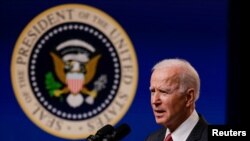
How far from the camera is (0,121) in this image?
3.59m

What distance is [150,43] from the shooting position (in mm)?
3570

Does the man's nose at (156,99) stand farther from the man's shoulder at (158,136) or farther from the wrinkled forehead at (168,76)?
the man's shoulder at (158,136)

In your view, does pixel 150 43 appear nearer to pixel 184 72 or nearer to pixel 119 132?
pixel 184 72

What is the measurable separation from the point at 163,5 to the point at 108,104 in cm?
65

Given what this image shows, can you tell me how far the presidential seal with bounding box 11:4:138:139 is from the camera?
140 inches

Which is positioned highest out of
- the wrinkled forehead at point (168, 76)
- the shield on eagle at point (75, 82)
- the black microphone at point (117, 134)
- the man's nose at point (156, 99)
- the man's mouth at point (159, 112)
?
the shield on eagle at point (75, 82)

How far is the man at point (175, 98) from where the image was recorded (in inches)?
83.2

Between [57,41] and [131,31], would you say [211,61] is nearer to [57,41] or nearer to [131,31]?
[131,31]

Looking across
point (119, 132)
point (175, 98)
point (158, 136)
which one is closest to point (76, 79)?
point (158, 136)

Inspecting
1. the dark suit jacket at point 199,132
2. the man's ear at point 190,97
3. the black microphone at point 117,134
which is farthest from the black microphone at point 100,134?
the man's ear at point 190,97

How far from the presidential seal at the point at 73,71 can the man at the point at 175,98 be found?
142 centimetres

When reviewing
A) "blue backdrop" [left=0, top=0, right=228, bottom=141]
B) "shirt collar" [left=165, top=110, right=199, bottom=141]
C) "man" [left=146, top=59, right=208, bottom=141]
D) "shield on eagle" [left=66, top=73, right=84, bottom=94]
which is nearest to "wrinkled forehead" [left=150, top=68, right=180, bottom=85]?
"man" [left=146, top=59, right=208, bottom=141]

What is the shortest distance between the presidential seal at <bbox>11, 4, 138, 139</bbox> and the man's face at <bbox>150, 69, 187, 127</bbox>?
142 cm

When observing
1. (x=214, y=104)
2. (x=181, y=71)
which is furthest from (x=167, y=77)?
(x=214, y=104)
